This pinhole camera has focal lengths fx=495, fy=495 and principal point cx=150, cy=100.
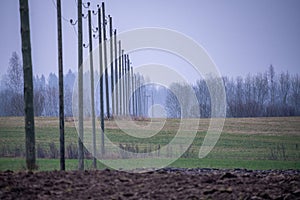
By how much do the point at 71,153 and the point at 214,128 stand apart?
101ft

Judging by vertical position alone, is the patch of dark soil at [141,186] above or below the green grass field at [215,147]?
above

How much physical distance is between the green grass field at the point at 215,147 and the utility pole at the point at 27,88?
22.3ft

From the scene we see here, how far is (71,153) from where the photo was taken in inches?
1164

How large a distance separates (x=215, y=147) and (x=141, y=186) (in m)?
30.9

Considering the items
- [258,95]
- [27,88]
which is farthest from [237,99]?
[27,88]

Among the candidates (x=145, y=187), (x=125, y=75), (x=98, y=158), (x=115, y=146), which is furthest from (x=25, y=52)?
(x=125, y=75)

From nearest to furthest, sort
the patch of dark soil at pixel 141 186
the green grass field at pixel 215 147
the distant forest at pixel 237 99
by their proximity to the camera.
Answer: the patch of dark soil at pixel 141 186, the green grass field at pixel 215 147, the distant forest at pixel 237 99

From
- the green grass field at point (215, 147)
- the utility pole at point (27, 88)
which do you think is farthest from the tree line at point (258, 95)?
the utility pole at point (27, 88)

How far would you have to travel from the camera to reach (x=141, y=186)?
33.2ft

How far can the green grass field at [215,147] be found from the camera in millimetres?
26933

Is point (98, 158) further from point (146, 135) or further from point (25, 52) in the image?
point (146, 135)

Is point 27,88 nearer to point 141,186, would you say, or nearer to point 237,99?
point 141,186

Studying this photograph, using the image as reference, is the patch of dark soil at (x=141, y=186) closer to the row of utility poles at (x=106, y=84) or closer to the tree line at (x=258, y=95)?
the row of utility poles at (x=106, y=84)

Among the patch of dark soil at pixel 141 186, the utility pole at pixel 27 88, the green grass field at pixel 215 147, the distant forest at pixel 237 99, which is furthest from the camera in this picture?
the distant forest at pixel 237 99
